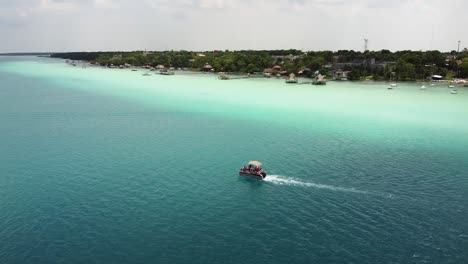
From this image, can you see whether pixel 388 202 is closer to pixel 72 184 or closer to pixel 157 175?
pixel 157 175

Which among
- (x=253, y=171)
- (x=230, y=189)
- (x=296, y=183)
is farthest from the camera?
(x=253, y=171)

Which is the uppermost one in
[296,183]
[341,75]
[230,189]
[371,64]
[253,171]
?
[371,64]

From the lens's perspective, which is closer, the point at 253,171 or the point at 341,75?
the point at 253,171

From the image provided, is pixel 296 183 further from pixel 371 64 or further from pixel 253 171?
pixel 371 64

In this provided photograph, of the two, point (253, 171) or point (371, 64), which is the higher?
point (371, 64)

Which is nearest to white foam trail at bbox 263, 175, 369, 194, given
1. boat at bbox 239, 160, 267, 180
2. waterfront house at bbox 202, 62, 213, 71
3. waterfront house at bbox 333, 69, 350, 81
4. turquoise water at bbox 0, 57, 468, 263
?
turquoise water at bbox 0, 57, 468, 263

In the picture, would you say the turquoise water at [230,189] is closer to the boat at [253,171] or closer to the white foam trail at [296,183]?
the white foam trail at [296,183]

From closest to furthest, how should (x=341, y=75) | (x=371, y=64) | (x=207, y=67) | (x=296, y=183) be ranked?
(x=296, y=183)
(x=341, y=75)
(x=371, y=64)
(x=207, y=67)

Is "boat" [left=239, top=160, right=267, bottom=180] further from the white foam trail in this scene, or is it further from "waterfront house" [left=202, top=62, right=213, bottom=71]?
"waterfront house" [left=202, top=62, right=213, bottom=71]

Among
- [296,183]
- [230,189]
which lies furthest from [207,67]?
[230,189]

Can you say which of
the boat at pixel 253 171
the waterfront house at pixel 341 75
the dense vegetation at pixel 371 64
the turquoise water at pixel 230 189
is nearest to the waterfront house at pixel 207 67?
the dense vegetation at pixel 371 64
